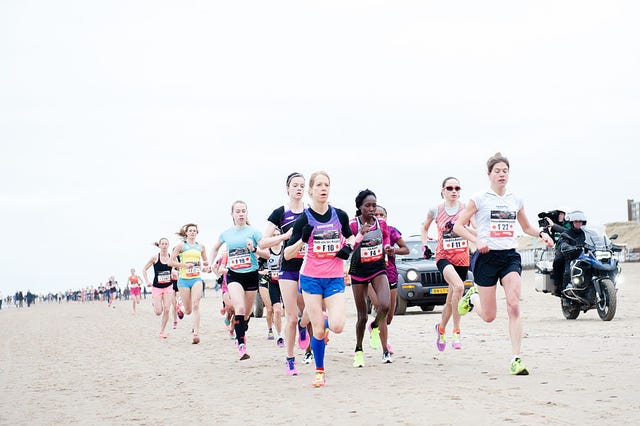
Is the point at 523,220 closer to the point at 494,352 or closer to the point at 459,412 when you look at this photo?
the point at 494,352

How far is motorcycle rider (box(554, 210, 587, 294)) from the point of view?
17.2 metres

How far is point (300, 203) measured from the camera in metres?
11.4

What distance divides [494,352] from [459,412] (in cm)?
501

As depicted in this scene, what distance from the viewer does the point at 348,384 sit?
30.6 ft

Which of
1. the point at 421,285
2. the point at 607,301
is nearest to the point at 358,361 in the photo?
the point at 607,301

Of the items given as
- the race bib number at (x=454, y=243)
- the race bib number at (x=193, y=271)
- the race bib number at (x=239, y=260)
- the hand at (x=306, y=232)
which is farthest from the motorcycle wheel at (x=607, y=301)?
the hand at (x=306, y=232)

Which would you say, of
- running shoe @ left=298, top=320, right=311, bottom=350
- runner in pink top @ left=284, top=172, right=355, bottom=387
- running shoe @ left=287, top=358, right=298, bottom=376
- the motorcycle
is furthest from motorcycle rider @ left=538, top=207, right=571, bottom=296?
runner in pink top @ left=284, top=172, right=355, bottom=387

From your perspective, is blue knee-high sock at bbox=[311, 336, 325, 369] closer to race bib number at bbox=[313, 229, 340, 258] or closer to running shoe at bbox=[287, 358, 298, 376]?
race bib number at bbox=[313, 229, 340, 258]

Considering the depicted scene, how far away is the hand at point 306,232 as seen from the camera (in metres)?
9.27

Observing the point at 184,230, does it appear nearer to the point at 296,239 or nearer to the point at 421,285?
the point at 421,285

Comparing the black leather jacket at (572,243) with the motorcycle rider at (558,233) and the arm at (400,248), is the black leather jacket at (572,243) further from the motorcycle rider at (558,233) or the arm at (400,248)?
the arm at (400,248)

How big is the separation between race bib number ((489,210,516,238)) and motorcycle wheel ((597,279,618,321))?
7723mm

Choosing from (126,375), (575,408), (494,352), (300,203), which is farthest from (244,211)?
(575,408)

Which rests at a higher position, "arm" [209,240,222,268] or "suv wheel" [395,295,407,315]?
"arm" [209,240,222,268]
